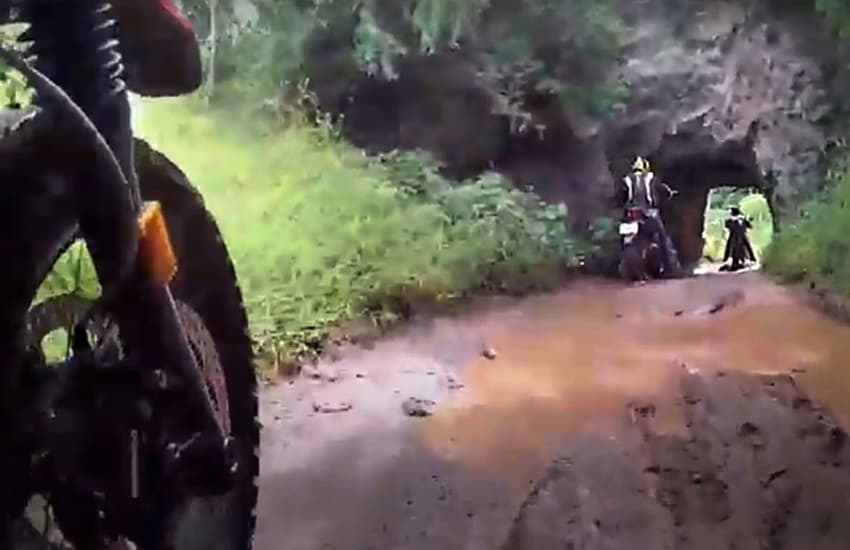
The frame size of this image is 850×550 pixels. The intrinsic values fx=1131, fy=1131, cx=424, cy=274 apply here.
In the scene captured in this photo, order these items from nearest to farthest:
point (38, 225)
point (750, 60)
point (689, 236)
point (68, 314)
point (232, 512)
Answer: point (38, 225)
point (68, 314)
point (232, 512)
point (689, 236)
point (750, 60)

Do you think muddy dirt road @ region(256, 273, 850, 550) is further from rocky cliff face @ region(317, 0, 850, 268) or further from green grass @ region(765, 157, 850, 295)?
rocky cliff face @ region(317, 0, 850, 268)

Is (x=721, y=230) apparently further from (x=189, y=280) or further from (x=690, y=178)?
(x=189, y=280)

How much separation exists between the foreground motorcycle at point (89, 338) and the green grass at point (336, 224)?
0.72ft

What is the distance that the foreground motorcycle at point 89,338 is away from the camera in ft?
2.86

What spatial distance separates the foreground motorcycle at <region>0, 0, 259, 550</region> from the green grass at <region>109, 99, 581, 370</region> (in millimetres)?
218

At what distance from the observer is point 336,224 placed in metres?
1.99

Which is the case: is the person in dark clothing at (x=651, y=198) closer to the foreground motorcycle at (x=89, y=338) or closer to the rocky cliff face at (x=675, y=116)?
the rocky cliff face at (x=675, y=116)

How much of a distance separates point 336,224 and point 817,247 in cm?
107

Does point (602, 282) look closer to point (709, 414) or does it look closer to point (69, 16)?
point (709, 414)

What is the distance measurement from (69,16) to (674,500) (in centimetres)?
99

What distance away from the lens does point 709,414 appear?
170 cm

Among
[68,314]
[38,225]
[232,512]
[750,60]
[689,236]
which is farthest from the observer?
[750,60]

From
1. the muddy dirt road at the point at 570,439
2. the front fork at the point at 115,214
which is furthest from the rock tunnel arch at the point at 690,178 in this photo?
the front fork at the point at 115,214

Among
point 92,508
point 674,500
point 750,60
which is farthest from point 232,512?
point 750,60
